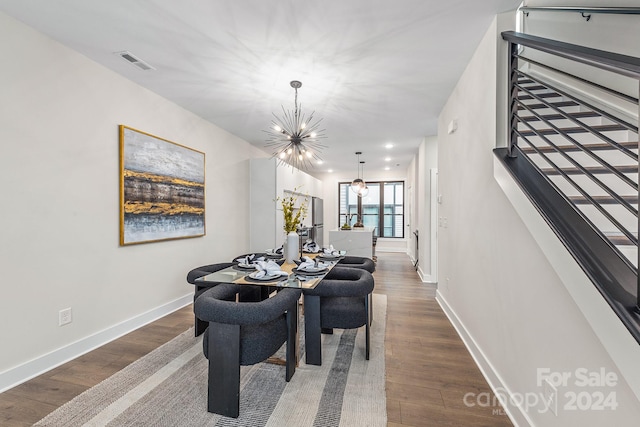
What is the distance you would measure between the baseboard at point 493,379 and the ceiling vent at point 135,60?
12.5 ft

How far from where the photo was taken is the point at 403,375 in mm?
2174

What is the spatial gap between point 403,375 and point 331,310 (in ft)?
2.35

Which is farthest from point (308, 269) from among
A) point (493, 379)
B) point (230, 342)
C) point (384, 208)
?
point (384, 208)

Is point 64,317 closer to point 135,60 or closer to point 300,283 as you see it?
point 300,283

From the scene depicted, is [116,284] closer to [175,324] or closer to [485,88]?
[175,324]

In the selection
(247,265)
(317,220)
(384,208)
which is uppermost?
(384,208)

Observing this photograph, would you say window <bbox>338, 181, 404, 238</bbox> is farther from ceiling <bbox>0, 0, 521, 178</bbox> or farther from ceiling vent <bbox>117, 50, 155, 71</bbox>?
ceiling vent <bbox>117, 50, 155, 71</bbox>

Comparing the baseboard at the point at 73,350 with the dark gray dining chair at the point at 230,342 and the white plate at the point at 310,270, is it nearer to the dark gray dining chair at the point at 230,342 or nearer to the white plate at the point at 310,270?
the dark gray dining chair at the point at 230,342

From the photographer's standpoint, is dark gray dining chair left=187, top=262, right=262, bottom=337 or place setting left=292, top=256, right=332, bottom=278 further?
dark gray dining chair left=187, top=262, right=262, bottom=337

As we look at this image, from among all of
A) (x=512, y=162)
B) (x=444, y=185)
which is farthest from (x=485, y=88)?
(x=444, y=185)

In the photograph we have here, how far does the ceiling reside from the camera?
1952 millimetres

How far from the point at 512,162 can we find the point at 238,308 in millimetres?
1904

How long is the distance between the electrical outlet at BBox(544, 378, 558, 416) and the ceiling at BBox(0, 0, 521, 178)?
2.30 m

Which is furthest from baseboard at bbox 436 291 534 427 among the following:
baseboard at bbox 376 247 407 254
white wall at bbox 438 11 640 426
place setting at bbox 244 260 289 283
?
baseboard at bbox 376 247 407 254
